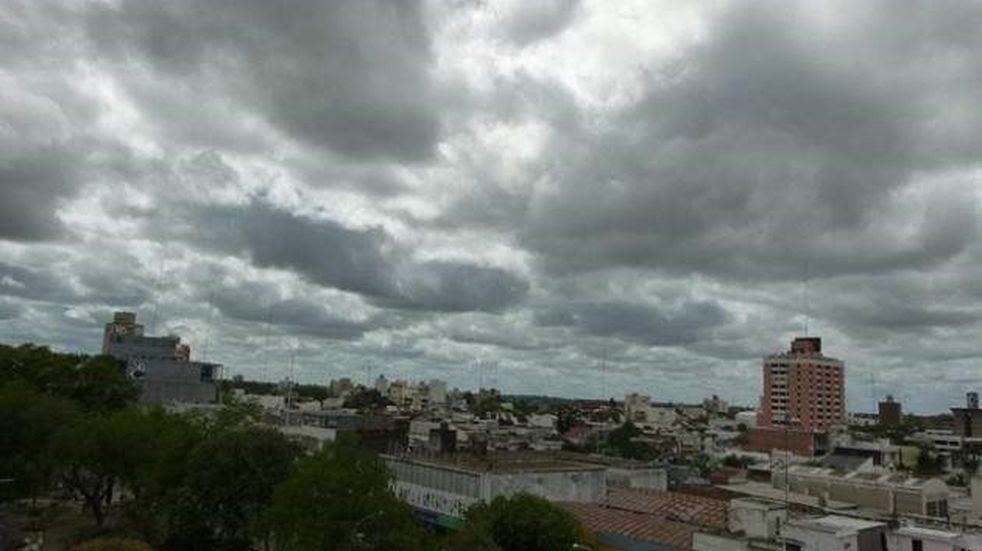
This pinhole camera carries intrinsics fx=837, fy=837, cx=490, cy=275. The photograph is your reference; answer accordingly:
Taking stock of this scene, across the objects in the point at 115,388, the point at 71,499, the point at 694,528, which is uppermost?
the point at 115,388

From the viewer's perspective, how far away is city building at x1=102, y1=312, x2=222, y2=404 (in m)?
147

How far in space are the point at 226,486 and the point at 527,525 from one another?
60.8 ft

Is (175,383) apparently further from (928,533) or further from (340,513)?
(928,533)

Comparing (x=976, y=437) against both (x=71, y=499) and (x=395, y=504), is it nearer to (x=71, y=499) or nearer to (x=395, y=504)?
(x=395, y=504)

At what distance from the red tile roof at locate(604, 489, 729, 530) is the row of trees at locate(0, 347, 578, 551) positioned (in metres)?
9.58

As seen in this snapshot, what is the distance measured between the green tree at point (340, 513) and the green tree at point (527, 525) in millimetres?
3828

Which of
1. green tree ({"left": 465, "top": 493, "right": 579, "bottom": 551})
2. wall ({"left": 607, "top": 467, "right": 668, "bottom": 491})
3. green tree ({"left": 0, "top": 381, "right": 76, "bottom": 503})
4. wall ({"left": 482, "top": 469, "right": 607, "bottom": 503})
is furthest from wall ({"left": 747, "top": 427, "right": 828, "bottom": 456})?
green tree ({"left": 0, "top": 381, "right": 76, "bottom": 503})

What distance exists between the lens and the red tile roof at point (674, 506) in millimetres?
48594

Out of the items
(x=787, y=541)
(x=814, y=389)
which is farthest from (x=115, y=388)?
(x=814, y=389)

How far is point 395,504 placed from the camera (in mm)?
39969

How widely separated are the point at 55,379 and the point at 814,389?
132m

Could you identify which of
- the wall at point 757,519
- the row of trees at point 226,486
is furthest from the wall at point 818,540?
the row of trees at point 226,486

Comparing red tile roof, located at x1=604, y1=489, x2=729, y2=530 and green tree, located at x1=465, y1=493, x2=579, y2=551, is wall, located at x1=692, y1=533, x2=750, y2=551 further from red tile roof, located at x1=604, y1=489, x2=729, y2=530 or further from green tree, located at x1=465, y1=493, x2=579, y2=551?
green tree, located at x1=465, y1=493, x2=579, y2=551

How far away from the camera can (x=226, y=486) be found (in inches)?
1922
